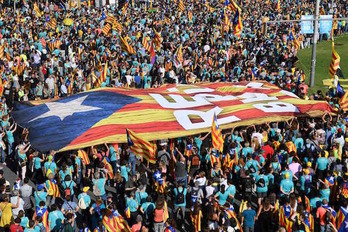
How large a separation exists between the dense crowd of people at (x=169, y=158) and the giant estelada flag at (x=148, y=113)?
0.37 metres

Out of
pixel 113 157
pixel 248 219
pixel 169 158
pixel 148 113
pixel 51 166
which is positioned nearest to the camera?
pixel 248 219

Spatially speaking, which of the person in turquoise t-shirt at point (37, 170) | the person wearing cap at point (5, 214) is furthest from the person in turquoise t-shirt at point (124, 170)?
the person wearing cap at point (5, 214)

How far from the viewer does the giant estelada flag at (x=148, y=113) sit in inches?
637

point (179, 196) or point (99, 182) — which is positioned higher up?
point (99, 182)

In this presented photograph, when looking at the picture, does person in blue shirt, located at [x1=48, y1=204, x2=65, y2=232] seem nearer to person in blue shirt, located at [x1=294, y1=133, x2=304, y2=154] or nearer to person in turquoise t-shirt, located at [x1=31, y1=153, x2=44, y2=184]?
person in turquoise t-shirt, located at [x1=31, y1=153, x2=44, y2=184]

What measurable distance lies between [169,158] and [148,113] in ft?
8.52

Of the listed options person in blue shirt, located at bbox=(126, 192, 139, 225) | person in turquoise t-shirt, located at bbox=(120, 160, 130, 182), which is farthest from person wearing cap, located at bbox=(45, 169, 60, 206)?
person in blue shirt, located at bbox=(126, 192, 139, 225)

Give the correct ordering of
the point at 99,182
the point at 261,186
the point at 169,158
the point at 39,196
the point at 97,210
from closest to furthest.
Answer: the point at 97,210 < the point at 39,196 < the point at 99,182 < the point at 261,186 < the point at 169,158

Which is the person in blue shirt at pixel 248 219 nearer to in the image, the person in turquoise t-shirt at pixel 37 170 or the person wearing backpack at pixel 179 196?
the person wearing backpack at pixel 179 196

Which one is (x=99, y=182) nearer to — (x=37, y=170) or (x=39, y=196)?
(x=39, y=196)

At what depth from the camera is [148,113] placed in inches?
691

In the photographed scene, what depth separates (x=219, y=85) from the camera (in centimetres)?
2131

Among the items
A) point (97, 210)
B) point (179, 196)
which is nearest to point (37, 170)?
point (97, 210)

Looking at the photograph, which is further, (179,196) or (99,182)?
(99,182)
